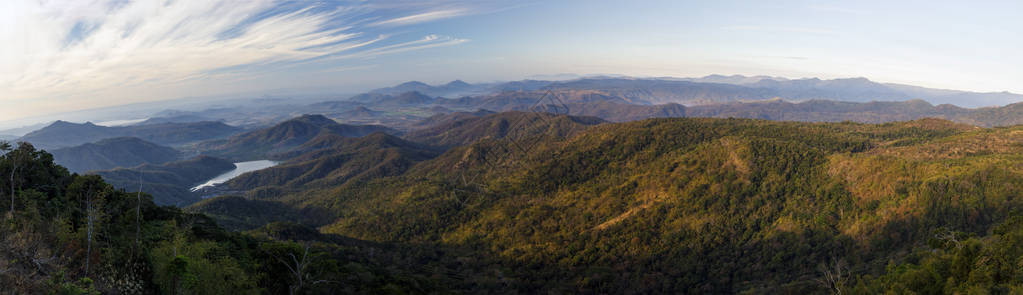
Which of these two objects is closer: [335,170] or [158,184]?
[158,184]

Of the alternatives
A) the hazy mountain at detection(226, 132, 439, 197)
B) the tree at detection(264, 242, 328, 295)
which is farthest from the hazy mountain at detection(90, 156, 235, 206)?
the tree at detection(264, 242, 328, 295)

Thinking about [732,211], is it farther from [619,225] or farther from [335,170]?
[335,170]

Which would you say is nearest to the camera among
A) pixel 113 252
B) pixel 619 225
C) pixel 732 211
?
pixel 113 252

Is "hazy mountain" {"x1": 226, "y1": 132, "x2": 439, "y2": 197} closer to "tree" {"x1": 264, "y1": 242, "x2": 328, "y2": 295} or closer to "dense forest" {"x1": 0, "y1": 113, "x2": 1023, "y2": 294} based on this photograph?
"dense forest" {"x1": 0, "y1": 113, "x2": 1023, "y2": 294}

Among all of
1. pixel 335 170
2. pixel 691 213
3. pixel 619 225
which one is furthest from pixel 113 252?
pixel 335 170

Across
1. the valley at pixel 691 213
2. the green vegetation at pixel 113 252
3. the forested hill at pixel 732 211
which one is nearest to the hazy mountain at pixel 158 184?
the forested hill at pixel 732 211

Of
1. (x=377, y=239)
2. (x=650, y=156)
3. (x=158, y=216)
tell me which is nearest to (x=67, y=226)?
(x=158, y=216)
